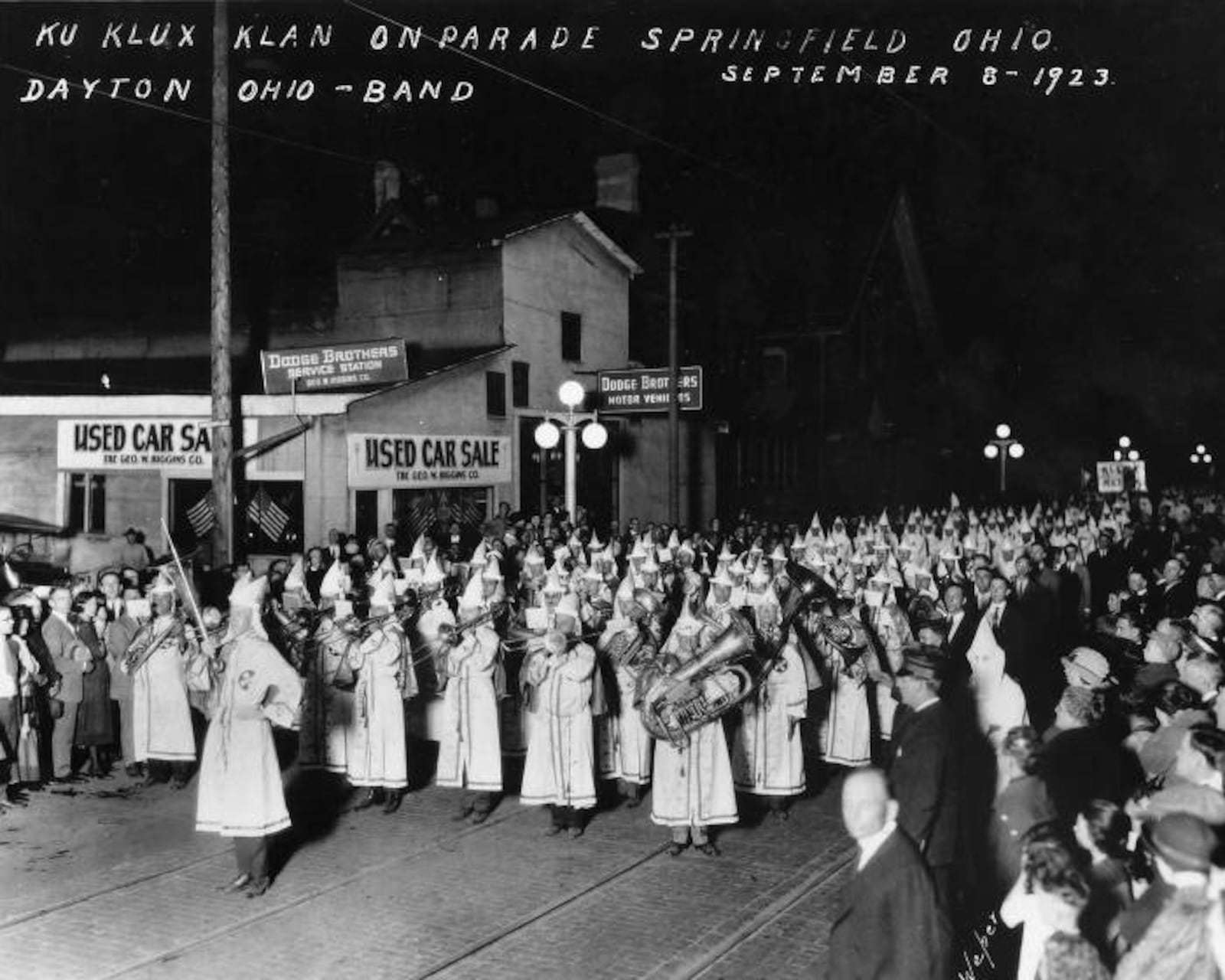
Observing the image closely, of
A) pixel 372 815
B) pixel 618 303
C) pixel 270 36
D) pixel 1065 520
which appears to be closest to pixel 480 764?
pixel 372 815

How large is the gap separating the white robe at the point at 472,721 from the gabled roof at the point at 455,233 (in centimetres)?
1496

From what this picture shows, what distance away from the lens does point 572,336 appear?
26141 mm

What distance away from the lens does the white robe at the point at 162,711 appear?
1104cm

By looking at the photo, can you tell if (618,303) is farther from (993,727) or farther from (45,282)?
(993,727)

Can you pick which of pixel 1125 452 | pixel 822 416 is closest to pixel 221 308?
pixel 822 416

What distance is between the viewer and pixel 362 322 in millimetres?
25922

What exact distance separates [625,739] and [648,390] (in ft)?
40.6

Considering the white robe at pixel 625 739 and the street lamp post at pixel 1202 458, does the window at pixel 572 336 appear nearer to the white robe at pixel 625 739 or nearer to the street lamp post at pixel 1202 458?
the white robe at pixel 625 739

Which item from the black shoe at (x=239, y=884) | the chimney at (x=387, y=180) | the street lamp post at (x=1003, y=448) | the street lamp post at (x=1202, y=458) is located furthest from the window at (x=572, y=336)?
the street lamp post at (x=1202, y=458)

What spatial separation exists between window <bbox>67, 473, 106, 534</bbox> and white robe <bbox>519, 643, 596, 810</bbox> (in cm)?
1396

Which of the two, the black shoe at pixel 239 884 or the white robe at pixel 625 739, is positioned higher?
the white robe at pixel 625 739

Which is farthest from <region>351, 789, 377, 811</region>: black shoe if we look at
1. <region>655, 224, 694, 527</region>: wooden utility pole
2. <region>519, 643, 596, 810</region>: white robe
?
<region>655, 224, 694, 527</region>: wooden utility pole

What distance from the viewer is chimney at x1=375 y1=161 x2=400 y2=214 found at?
30.0 meters

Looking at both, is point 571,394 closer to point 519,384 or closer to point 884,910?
point 519,384
